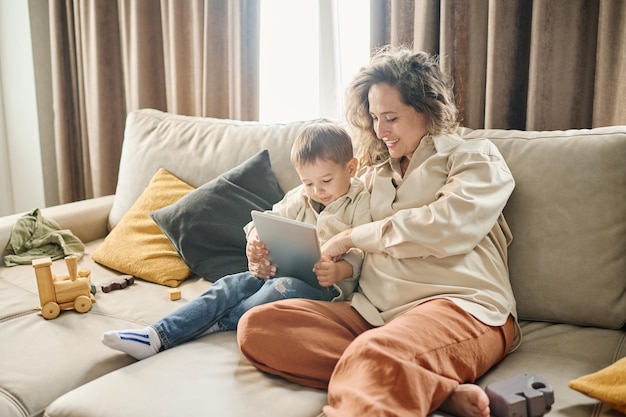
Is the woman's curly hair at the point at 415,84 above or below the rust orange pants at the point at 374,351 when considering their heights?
above

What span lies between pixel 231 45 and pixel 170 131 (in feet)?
1.69

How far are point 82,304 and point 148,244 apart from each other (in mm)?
407

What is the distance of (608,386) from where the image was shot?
1240 millimetres

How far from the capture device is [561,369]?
1446 mm

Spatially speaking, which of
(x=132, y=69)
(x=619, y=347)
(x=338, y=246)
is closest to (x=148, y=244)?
(x=338, y=246)

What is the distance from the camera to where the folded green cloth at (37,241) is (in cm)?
232

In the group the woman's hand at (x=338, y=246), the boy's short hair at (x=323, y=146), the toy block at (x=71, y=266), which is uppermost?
the boy's short hair at (x=323, y=146)

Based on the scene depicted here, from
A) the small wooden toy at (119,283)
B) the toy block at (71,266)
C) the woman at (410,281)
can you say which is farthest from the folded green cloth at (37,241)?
the woman at (410,281)

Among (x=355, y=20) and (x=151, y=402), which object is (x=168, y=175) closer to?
(x=355, y=20)

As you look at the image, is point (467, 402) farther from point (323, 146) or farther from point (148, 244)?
point (148, 244)

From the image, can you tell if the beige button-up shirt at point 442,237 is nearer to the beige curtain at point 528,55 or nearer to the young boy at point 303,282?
the young boy at point 303,282

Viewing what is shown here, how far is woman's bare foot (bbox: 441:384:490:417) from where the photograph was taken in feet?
4.08

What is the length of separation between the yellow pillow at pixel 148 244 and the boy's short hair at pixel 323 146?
68 centimetres

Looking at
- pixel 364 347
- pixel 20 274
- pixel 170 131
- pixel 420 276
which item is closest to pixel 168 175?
pixel 170 131
